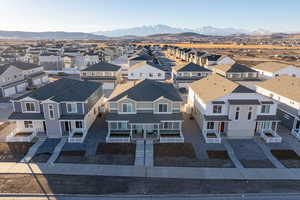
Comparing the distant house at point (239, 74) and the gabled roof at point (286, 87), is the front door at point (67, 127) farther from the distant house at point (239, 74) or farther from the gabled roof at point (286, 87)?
the distant house at point (239, 74)

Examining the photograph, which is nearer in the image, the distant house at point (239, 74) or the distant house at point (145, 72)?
the distant house at point (239, 74)

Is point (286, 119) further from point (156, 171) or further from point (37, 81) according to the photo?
point (37, 81)

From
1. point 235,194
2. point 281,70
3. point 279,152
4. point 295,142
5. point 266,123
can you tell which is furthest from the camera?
point 281,70

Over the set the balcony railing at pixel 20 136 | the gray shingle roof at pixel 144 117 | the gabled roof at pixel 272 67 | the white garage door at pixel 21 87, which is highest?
the gabled roof at pixel 272 67

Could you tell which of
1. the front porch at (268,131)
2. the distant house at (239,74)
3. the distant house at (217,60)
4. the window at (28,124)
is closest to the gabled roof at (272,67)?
the distant house at (239,74)

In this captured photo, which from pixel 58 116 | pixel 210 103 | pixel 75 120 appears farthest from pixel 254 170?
pixel 58 116

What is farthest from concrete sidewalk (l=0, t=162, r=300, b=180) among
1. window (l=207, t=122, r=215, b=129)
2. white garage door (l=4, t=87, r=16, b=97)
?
white garage door (l=4, t=87, r=16, b=97)

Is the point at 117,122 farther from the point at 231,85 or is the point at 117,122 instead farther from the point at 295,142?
the point at 295,142
